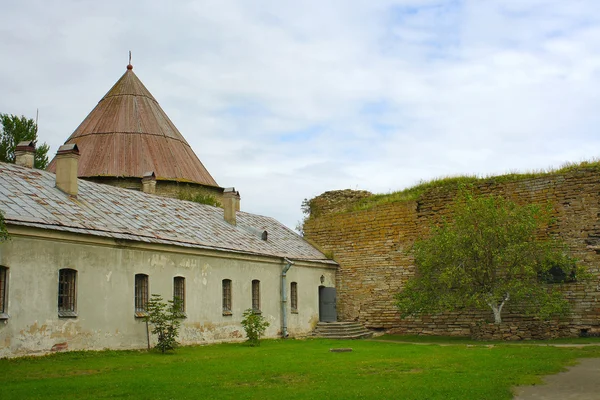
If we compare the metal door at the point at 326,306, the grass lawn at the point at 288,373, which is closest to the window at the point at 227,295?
the grass lawn at the point at 288,373

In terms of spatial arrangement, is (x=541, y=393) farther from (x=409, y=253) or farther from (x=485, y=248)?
(x=409, y=253)

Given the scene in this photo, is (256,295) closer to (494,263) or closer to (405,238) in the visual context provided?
(405,238)

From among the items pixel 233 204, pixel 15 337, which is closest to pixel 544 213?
pixel 233 204

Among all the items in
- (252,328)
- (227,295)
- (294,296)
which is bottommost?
(252,328)

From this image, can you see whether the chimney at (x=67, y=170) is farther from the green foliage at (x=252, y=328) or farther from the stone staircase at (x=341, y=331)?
the stone staircase at (x=341, y=331)

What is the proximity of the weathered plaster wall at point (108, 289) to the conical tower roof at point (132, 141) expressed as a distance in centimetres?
1326

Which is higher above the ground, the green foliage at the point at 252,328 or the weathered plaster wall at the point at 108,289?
the weathered plaster wall at the point at 108,289

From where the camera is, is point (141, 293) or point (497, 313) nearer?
point (141, 293)

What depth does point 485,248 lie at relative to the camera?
22469 mm

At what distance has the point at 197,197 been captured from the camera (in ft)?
116

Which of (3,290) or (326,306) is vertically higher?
(3,290)

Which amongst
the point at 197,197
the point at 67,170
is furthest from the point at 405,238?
the point at 67,170

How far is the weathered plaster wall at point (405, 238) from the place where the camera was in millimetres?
23328

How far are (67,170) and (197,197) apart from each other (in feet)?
51.0
